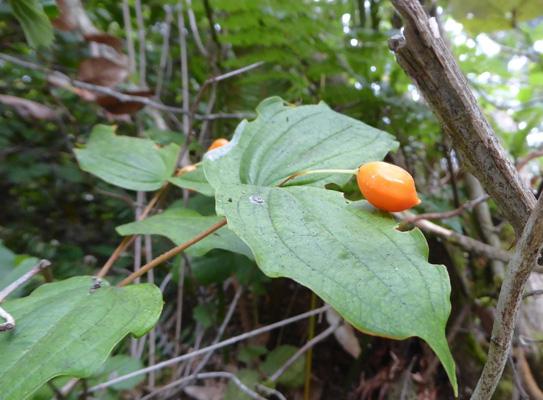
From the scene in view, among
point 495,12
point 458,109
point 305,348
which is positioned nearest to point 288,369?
point 305,348

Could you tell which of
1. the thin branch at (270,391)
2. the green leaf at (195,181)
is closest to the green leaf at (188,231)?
the green leaf at (195,181)

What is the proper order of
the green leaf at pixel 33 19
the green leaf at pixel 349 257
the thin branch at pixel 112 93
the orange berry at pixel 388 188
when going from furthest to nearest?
1. the thin branch at pixel 112 93
2. the green leaf at pixel 33 19
3. the orange berry at pixel 388 188
4. the green leaf at pixel 349 257

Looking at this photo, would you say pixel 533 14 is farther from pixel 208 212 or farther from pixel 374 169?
pixel 208 212

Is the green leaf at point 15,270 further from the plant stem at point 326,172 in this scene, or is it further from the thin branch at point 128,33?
the thin branch at point 128,33

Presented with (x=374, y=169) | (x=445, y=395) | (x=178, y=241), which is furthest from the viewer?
(x=445, y=395)

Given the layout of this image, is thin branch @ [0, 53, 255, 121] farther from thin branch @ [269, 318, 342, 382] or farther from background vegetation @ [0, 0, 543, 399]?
thin branch @ [269, 318, 342, 382]

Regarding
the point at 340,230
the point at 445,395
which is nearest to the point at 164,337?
the point at 445,395

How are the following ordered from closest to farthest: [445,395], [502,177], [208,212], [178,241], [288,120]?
[502,177] < [178,241] < [288,120] < [445,395] < [208,212]
